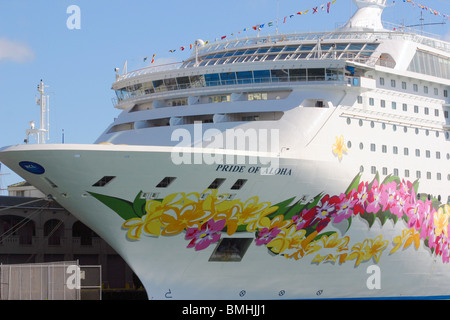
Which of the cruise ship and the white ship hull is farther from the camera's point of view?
the cruise ship

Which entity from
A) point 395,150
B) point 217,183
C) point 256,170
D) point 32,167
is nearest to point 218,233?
point 217,183

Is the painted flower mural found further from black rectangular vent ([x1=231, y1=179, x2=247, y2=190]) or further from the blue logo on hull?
the blue logo on hull

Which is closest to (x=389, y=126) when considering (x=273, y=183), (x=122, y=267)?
(x=273, y=183)

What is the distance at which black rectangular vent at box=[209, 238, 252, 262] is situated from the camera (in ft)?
82.8

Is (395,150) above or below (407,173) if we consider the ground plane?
above

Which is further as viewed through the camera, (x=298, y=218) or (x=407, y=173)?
(x=407, y=173)

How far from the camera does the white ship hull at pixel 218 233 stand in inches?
933

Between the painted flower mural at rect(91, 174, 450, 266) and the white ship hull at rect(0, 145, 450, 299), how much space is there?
0.07 metres

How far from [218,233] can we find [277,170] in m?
2.79

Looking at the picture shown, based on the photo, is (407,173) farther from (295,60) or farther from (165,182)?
(165,182)

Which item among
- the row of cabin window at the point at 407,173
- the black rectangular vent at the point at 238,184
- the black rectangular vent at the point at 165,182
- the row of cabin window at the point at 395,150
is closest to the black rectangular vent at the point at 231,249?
the black rectangular vent at the point at 238,184

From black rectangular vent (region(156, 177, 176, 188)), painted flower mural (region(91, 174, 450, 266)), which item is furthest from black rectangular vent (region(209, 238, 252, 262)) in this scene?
black rectangular vent (region(156, 177, 176, 188))

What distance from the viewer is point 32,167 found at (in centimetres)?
2402

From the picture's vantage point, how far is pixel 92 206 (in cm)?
2448
